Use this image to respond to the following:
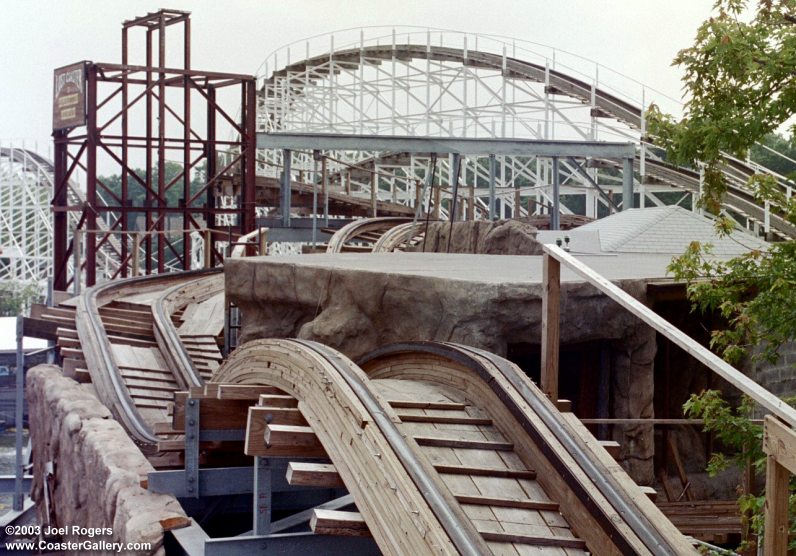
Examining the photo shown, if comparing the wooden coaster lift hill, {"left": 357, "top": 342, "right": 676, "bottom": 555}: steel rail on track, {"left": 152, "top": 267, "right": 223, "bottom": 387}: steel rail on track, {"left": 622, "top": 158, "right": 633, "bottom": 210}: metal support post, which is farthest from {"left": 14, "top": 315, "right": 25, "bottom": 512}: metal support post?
{"left": 622, "top": 158, "right": 633, "bottom": 210}: metal support post

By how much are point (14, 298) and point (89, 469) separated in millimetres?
46800

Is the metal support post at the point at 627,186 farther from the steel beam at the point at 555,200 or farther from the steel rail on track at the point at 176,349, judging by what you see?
the steel rail on track at the point at 176,349

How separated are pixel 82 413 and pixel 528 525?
18.1 ft

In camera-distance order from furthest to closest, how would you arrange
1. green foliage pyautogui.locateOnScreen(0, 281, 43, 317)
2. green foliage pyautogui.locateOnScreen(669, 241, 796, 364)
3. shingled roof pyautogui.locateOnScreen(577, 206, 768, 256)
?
green foliage pyautogui.locateOnScreen(0, 281, 43, 317) < shingled roof pyautogui.locateOnScreen(577, 206, 768, 256) < green foliage pyautogui.locateOnScreen(669, 241, 796, 364)

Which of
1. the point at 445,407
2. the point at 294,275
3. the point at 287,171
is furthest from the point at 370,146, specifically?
the point at 445,407

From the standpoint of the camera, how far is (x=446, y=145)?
18.8 m

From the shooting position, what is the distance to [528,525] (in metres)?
3.69

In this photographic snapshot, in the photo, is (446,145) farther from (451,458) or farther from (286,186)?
(451,458)

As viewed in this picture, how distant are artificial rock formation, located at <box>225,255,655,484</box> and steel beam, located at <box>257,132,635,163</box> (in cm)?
1032

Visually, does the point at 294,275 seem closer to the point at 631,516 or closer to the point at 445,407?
the point at 445,407

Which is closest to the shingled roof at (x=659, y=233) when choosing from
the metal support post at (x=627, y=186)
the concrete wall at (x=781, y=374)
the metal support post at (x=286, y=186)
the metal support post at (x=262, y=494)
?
the concrete wall at (x=781, y=374)

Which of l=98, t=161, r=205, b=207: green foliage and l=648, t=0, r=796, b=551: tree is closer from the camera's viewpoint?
l=648, t=0, r=796, b=551: tree

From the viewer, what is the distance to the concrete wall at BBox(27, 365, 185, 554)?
5656 millimetres

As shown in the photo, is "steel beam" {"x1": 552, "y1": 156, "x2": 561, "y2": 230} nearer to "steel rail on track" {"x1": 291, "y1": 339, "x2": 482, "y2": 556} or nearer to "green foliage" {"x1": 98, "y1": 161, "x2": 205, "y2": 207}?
"steel rail on track" {"x1": 291, "y1": 339, "x2": 482, "y2": 556}
